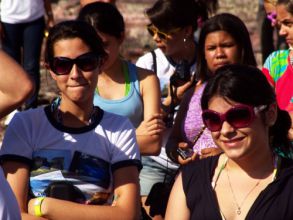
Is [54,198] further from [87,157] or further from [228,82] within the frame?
[228,82]

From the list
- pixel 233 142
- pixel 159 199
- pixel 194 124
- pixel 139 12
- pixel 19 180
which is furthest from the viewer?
pixel 139 12

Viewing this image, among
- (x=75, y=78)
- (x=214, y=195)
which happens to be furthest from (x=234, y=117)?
(x=75, y=78)

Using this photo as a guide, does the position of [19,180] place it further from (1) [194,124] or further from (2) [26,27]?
(2) [26,27]

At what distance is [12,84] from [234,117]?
2.95 feet

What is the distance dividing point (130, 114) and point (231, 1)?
7.97m

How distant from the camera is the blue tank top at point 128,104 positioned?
17.8 ft

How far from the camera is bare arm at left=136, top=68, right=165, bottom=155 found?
5.21m

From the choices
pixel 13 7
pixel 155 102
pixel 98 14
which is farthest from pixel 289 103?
pixel 13 7

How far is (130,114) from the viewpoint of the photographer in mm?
5434

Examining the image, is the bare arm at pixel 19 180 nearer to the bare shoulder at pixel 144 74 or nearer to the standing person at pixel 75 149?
the standing person at pixel 75 149

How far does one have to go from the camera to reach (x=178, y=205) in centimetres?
398

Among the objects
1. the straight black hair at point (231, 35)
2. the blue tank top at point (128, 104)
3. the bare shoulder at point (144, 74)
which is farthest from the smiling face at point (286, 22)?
the blue tank top at point (128, 104)

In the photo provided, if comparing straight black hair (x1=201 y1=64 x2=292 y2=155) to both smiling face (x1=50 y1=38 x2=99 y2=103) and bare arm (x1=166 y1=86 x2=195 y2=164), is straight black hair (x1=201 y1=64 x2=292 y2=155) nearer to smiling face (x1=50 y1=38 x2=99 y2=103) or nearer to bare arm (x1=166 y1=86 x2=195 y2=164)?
smiling face (x1=50 y1=38 x2=99 y2=103)

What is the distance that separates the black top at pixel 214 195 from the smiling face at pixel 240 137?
13cm
